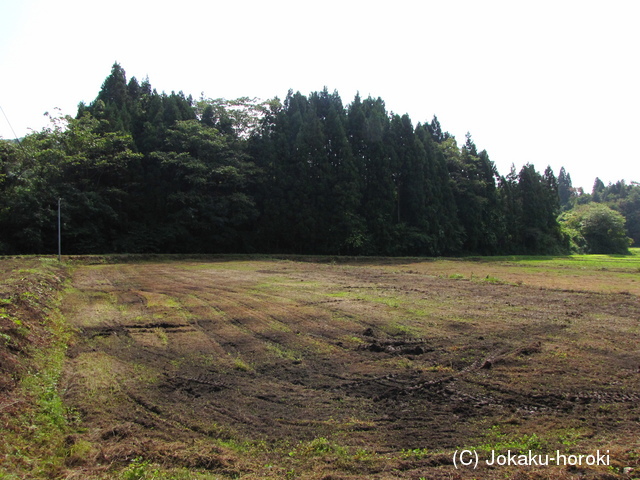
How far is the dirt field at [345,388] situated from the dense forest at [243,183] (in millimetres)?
19605

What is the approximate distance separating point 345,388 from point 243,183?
28.0 meters

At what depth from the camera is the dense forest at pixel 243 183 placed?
2648 centimetres

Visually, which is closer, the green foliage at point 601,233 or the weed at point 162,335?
the weed at point 162,335

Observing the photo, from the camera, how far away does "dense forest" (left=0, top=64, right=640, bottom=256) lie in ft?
86.9

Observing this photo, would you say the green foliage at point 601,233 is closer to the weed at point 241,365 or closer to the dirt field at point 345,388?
the dirt field at point 345,388

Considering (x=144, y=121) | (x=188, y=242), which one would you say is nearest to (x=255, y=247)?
(x=188, y=242)

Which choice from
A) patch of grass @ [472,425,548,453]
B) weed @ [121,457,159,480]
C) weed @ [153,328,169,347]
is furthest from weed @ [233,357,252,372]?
patch of grass @ [472,425,548,453]

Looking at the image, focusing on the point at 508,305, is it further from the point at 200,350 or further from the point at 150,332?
the point at 150,332

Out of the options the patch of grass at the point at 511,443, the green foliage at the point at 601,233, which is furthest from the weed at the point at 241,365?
the green foliage at the point at 601,233

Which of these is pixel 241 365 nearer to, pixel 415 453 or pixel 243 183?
pixel 415 453

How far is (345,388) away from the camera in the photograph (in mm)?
5039

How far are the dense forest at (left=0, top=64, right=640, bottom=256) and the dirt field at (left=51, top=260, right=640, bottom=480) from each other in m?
19.6

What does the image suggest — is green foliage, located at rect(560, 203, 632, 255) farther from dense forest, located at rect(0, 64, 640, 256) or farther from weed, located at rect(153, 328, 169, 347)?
weed, located at rect(153, 328, 169, 347)

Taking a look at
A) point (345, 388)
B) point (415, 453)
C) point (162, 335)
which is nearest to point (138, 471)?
point (415, 453)
